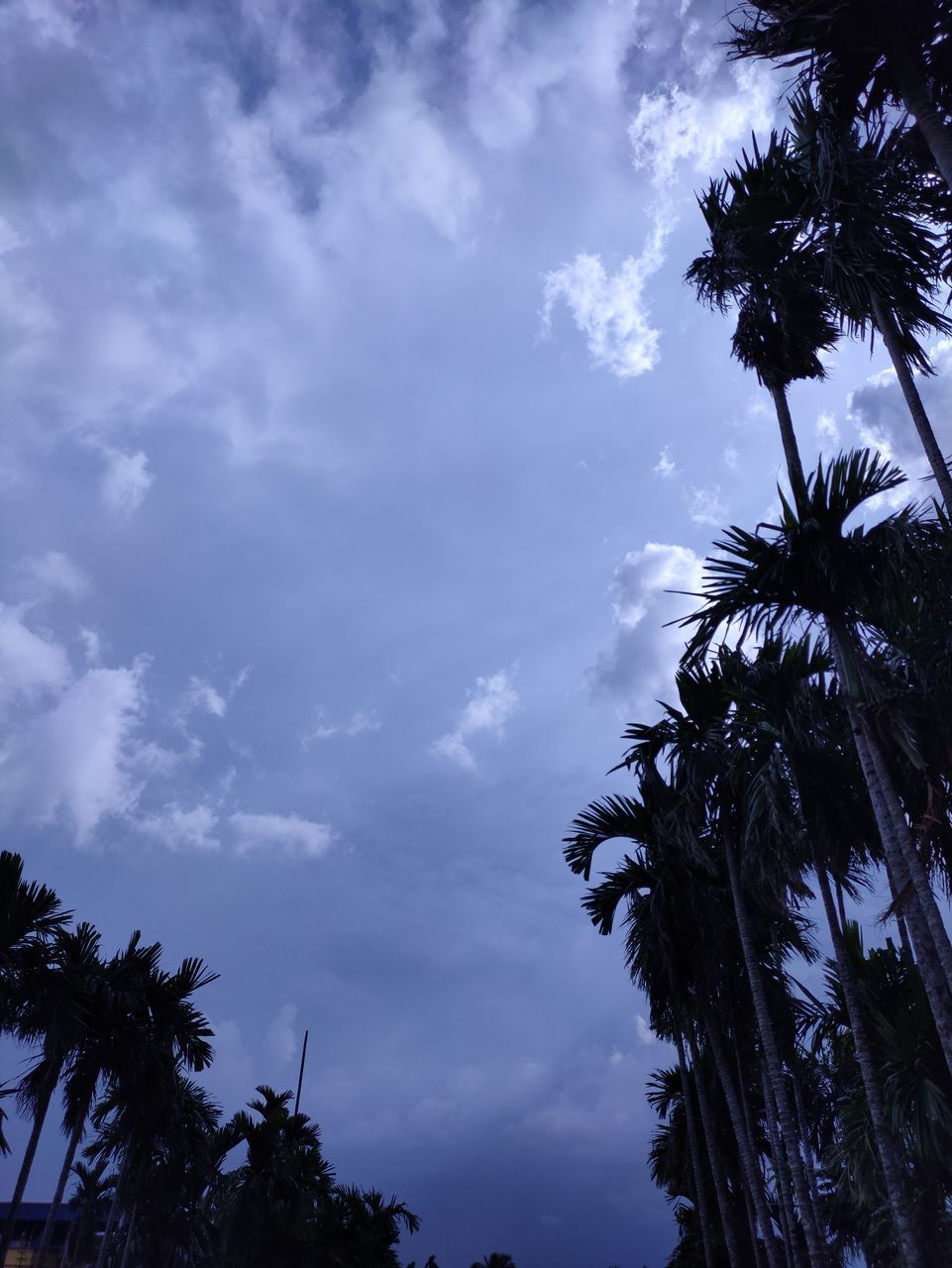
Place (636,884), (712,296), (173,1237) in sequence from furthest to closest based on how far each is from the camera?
(173,1237), (636,884), (712,296)

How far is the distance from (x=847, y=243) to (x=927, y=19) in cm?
235

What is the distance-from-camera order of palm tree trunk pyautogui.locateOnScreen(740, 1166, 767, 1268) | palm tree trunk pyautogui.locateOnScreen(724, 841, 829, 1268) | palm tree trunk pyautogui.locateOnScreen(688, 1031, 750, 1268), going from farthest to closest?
palm tree trunk pyautogui.locateOnScreen(740, 1166, 767, 1268)
palm tree trunk pyautogui.locateOnScreen(688, 1031, 750, 1268)
palm tree trunk pyautogui.locateOnScreen(724, 841, 829, 1268)

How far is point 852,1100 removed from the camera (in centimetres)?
1402

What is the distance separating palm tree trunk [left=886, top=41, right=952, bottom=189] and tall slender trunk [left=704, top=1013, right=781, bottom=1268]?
49.9 ft

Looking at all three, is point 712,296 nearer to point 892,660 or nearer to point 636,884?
point 892,660

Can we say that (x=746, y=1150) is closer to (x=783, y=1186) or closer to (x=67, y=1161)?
(x=783, y=1186)

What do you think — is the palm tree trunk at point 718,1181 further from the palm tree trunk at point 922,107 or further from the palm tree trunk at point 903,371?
the palm tree trunk at point 922,107

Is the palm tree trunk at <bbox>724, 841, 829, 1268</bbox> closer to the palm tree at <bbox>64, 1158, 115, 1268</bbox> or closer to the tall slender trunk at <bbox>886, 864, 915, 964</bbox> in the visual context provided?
the tall slender trunk at <bbox>886, 864, 915, 964</bbox>

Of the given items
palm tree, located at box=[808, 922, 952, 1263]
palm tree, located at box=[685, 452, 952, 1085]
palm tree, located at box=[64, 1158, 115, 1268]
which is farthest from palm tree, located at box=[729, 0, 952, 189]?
palm tree, located at box=[64, 1158, 115, 1268]

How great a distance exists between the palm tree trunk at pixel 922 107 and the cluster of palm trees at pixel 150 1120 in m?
16.6

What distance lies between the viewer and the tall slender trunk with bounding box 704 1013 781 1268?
57.2 ft

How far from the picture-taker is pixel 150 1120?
817 inches

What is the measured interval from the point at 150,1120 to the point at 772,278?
67.0 feet

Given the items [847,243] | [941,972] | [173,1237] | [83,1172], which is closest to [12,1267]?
[83,1172]
